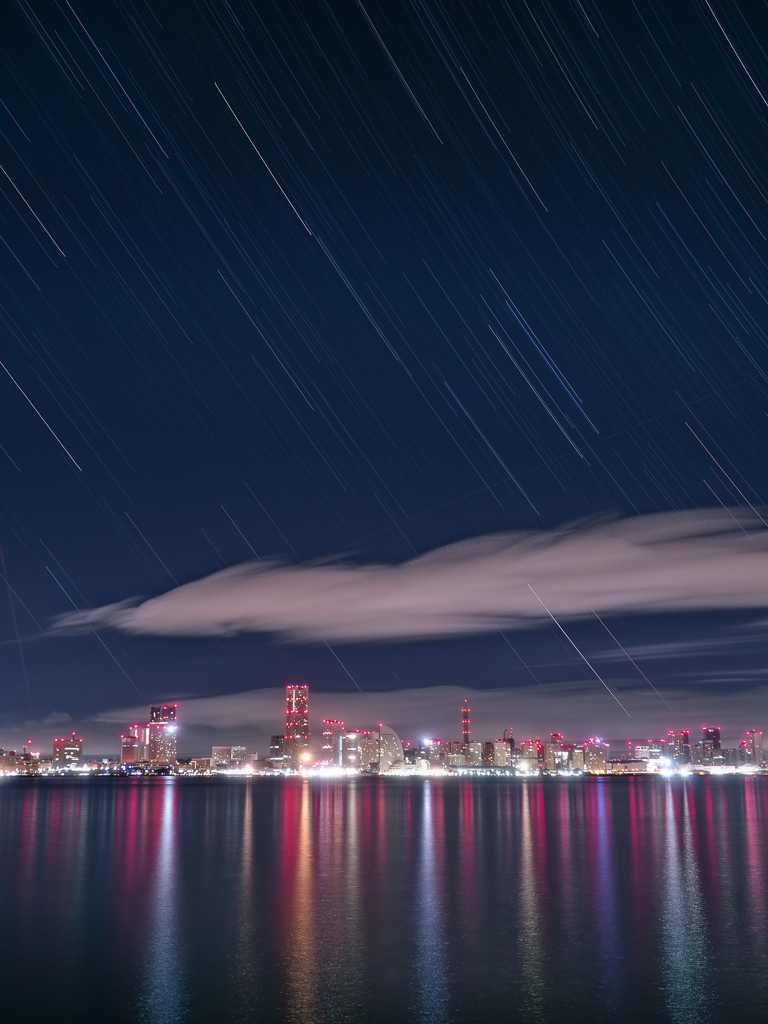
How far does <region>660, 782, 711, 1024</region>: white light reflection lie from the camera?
64.9 feet

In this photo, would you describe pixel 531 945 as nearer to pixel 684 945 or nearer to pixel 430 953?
pixel 430 953

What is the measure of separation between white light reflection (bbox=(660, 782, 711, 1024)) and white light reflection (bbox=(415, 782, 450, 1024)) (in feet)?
16.6

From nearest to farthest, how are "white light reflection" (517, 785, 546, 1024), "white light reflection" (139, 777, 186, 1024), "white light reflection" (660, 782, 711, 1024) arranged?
"white light reflection" (139, 777, 186, 1024) → "white light reflection" (517, 785, 546, 1024) → "white light reflection" (660, 782, 711, 1024)

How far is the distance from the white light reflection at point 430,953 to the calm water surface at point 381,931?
0.09 meters

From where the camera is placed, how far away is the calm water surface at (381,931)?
19859 mm

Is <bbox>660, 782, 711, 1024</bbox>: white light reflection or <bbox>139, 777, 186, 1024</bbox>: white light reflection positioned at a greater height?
<bbox>139, 777, 186, 1024</bbox>: white light reflection

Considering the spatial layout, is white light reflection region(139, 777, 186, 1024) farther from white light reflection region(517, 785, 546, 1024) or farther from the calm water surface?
white light reflection region(517, 785, 546, 1024)

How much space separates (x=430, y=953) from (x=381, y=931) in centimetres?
340

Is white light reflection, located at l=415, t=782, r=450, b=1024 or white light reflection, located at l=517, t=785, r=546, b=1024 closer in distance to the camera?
white light reflection, located at l=415, t=782, r=450, b=1024

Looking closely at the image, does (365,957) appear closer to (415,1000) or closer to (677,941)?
(415,1000)

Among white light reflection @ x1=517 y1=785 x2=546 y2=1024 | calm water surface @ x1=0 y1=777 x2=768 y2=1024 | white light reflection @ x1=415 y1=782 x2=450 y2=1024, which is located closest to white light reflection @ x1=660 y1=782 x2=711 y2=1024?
calm water surface @ x1=0 y1=777 x2=768 y2=1024

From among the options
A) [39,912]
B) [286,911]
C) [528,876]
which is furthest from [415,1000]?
[528,876]

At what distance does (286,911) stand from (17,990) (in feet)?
38.1

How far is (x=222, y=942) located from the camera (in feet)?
85.5
